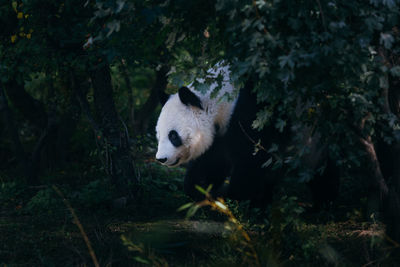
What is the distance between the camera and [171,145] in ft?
15.4

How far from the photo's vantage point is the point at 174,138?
4699mm

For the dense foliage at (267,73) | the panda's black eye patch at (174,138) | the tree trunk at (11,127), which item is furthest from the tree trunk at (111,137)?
the tree trunk at (11,127)

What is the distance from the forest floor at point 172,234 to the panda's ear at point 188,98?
3.69 ft

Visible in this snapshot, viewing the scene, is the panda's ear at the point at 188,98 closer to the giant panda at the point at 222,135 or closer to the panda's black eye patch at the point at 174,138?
the giant panda at the point at 222,135

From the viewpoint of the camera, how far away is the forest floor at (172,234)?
3160 millimetres

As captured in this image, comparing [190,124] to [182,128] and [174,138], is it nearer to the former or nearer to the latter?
[182,128]

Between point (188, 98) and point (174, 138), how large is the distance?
45cm

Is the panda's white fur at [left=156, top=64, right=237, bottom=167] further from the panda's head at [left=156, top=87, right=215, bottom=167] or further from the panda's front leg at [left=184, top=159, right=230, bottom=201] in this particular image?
the panda's front leg at [left=184, top=159, right=230, bottom=201]

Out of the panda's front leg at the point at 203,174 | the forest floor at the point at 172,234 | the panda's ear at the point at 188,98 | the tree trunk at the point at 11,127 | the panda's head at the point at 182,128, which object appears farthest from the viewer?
the tree trunk at the point at 11,127

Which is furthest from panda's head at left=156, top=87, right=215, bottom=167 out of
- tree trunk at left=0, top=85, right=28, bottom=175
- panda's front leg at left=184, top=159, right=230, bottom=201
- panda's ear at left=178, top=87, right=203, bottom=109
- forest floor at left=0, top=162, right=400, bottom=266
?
tree trunk at left=0, top=85, right=28, bottom=175

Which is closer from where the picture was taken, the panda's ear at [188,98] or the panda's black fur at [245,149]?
the panda's ear at [188,98]

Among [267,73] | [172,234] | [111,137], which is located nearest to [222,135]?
[172,234]

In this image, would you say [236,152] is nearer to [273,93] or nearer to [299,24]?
[273,93]

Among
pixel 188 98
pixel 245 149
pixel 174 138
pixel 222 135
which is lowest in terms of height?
pixel 245 149
